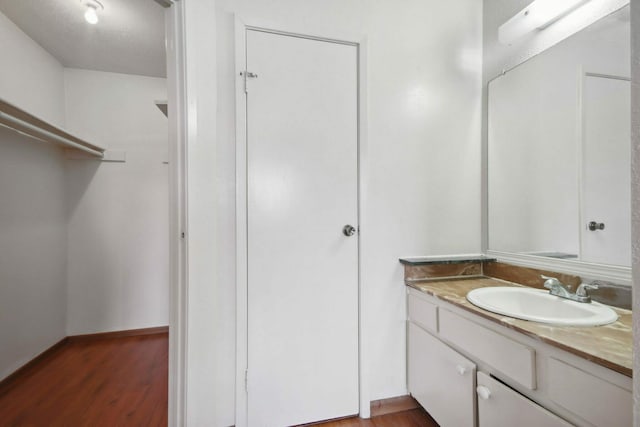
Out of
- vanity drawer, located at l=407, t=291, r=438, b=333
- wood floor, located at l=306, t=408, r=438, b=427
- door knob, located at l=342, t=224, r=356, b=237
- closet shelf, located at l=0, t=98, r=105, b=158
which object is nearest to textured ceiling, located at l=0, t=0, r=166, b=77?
closet shelf, located at l=0, t=98, r=105, b=158

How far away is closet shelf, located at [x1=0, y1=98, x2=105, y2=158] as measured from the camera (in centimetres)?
153

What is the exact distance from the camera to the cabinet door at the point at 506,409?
2.82 ft

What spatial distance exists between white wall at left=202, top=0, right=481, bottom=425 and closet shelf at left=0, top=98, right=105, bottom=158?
4.17 feet

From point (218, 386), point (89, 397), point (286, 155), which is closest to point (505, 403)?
point (218, 386)

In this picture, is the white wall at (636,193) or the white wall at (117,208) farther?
the white wall at (117,208)

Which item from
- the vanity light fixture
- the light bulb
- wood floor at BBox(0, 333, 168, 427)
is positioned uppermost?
the light bulb

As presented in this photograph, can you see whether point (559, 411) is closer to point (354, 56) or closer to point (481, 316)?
point (481, 316)

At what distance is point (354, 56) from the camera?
4.99 ft

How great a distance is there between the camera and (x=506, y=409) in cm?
98

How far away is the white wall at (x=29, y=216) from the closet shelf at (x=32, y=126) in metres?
0.24

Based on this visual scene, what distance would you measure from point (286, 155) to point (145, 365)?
199cm

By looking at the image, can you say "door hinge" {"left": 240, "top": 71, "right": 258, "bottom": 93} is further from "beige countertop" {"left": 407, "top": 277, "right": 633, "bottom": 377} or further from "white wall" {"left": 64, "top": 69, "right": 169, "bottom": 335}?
"white wall" {"left": 64, "top": 69, "right": 169, "bottom": 335}

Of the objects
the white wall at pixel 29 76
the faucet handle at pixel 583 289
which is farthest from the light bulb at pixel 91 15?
the faucet handle at pixel 583 289

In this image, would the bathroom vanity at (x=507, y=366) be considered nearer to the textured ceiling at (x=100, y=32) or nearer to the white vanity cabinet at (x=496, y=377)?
the white vanity cabinet at (x=496, y=377)
